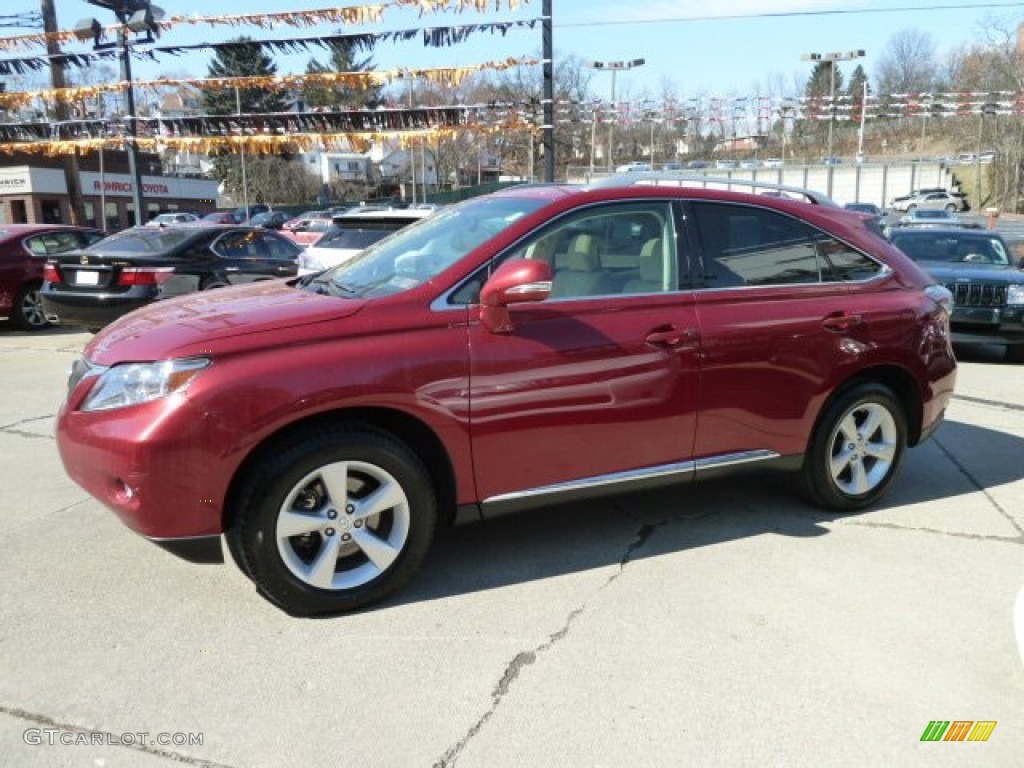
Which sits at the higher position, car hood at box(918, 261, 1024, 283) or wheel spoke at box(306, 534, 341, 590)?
car hood at box(918, 261, 1024, 283)

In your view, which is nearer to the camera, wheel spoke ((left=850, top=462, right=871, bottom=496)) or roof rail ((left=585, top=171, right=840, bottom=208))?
roof rail ((left=585, top=171, right=840, bottom=208))

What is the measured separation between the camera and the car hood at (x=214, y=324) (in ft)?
9.91

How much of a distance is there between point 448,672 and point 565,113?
778 inches

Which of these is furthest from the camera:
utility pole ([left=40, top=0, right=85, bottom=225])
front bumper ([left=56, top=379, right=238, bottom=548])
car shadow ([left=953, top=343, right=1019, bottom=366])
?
utility pole ([left=40, top=0, right=85, bottom=225])

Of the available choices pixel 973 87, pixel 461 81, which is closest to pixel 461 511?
pixel 461 81

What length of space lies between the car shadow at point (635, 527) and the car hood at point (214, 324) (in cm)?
121

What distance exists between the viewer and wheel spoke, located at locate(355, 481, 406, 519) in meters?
3.22

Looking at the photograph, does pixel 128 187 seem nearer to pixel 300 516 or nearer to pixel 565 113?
pixel 565 113

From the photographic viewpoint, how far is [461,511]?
342 centimetres

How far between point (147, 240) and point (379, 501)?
26.1 feet

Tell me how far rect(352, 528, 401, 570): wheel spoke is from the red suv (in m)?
0.01

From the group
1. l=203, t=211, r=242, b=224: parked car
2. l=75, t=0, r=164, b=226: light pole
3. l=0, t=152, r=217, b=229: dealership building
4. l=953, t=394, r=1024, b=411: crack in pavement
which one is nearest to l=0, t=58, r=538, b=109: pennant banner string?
l=75, t=0, r=164, b=226: light pole
